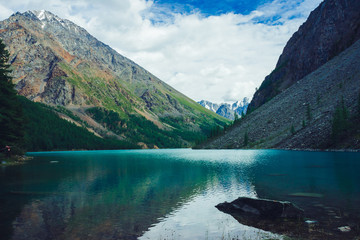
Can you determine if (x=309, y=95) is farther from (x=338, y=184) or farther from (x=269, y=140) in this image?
(x=338, y=184)


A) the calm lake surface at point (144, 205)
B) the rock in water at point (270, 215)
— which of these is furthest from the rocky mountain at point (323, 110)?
the rock in water at point (270, 215)

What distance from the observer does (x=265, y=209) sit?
22.8m

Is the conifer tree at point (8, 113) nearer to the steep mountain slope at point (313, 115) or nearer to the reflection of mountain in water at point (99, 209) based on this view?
the reflection of mountain in water at point (99, 209)

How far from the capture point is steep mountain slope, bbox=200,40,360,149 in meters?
107

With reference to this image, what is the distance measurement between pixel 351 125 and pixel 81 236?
108844mm

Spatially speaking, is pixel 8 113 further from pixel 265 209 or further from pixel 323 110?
pixel 323 110

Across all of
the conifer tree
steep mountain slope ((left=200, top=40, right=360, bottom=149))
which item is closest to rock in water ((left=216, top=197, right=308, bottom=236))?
the conifer tree

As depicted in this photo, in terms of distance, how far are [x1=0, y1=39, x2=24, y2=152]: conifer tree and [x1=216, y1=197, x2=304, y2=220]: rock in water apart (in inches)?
2414

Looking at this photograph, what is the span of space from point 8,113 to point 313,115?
128 meters

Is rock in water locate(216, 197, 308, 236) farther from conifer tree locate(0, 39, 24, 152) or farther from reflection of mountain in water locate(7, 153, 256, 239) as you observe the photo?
conifer tree locate(0, 39, 24, 152)

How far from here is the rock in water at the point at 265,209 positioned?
21.8 m

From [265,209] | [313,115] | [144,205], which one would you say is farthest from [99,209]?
[313,115]

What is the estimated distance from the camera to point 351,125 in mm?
98562

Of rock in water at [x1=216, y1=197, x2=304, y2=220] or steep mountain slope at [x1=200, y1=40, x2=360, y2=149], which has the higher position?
steep mountain slope at [x1=200, y1=40, x2=360, y2=149]
